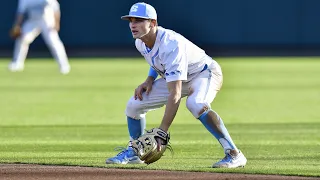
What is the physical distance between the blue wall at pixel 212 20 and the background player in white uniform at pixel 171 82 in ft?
77.0

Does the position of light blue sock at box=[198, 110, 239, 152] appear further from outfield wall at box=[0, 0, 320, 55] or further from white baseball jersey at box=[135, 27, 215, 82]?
outfield wall at box=[0, 0, 320, 55]

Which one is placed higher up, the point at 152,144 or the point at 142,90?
the point at 142,90

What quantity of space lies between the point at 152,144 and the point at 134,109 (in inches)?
28.0

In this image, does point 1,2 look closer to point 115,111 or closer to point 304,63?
point 304,63

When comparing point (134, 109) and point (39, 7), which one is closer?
point (134, 109)

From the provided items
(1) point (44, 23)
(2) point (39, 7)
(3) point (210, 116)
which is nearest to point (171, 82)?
(3) point (210, 116)

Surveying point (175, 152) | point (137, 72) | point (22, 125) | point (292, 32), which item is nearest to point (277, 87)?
point (137, 72)

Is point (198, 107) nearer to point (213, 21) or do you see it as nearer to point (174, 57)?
point (174, 57)

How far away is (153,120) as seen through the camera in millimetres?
12656

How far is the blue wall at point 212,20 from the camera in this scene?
31.4m

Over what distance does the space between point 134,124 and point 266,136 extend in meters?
2.86

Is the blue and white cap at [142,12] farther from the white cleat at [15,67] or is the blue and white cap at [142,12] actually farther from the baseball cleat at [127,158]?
the white cleat at [15,67]

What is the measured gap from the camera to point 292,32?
3153cm

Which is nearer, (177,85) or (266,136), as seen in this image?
(177,85)
